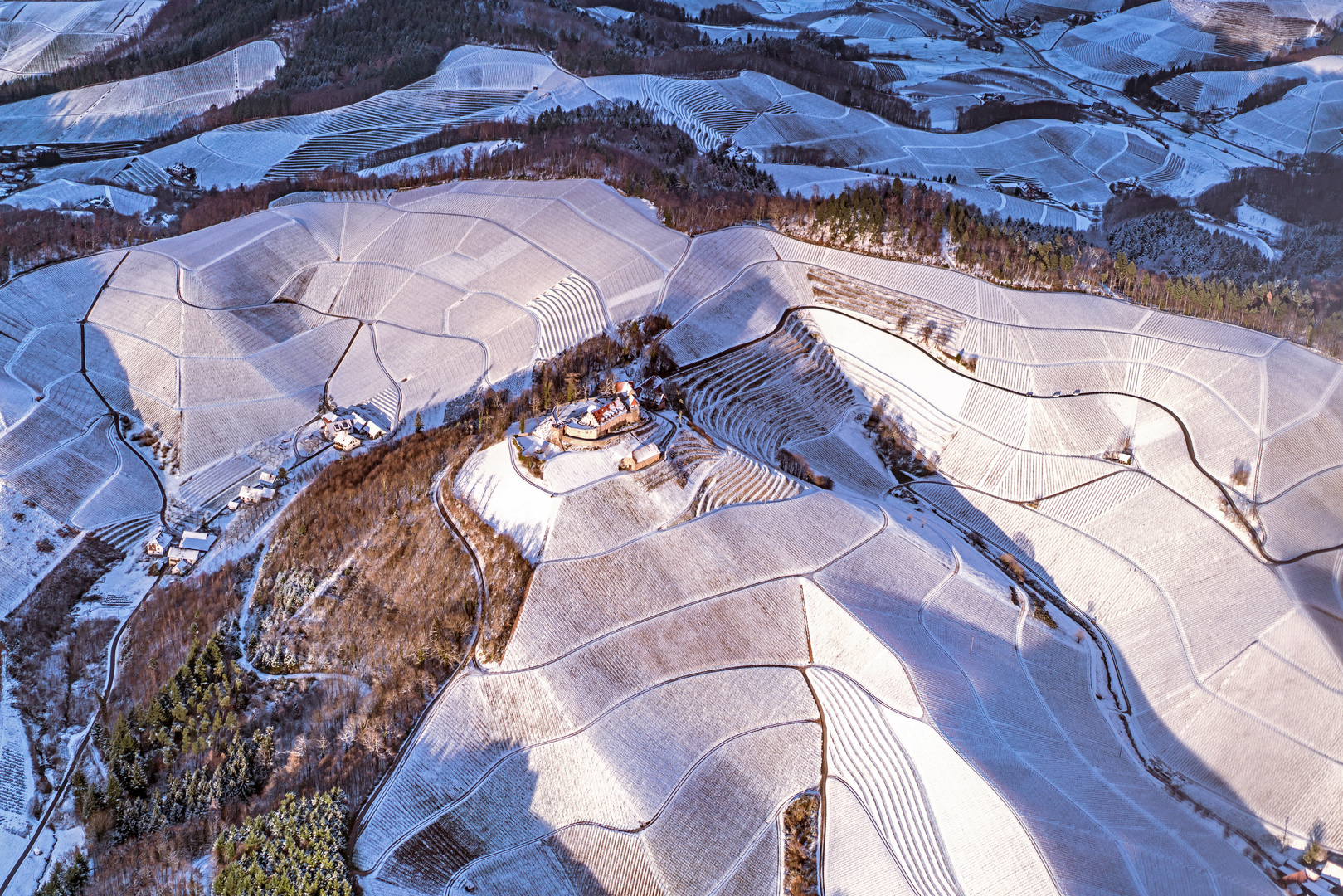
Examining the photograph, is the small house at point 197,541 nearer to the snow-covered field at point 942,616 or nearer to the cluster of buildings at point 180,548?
the cluster of buildings at point 180,548

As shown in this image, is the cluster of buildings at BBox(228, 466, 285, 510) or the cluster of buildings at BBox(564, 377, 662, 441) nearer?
the cluster of buildings at BBox(564, 377, 662, 441)

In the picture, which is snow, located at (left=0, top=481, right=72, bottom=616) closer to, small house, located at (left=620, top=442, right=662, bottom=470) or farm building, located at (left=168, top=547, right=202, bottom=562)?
farm building, located at (left=168, top=547, right=202, bottom=562)

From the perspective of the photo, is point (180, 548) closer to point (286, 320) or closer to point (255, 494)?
point (255, 494)

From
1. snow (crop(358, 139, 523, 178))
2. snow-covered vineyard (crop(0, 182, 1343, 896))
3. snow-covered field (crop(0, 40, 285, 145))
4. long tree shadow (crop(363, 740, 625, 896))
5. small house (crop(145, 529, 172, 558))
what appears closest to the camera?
long tree shadow (crop(363, 740, 625, 896))

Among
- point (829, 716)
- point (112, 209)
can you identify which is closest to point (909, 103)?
point (112, 209)

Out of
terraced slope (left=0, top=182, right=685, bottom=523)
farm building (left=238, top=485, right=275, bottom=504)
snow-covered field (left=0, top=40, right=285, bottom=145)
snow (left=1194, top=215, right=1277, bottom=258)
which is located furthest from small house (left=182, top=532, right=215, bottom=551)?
snow (left=1194, top=215, right=1277, bottom=258)

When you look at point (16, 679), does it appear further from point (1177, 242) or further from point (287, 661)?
point (1177, 242)

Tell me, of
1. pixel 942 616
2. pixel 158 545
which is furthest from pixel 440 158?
pixel 942 616
